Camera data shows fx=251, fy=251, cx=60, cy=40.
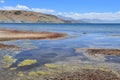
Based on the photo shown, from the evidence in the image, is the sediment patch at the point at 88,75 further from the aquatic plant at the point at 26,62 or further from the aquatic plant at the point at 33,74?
the aquatic plant at the point at 26,62

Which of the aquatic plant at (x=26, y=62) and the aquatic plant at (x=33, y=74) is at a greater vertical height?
the aquatic plant at (x=33, y=74)

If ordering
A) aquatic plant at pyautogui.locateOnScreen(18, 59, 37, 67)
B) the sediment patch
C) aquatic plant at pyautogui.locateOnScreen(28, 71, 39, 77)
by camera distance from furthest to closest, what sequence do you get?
1. aquatic plant at pyautogui.locateOnScreen(18, 59, 37, 67)
2. aquatic plant at pyautogui.locateOnScreen(28, 71, 39, 77)
3. the sediment patch

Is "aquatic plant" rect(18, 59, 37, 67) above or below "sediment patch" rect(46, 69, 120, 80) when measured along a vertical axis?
below

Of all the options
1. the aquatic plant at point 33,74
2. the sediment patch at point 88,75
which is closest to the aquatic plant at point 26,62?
the aquatic plant at point 33,74

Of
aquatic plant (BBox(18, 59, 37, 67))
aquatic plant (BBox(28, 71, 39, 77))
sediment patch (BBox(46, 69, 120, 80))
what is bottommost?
aquatic plant (BBox(18, 59, 37, 67))

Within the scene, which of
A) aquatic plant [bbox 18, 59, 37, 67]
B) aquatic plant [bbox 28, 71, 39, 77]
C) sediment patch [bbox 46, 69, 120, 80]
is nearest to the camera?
sediment patch [bbox 46, 69, 120, 80]

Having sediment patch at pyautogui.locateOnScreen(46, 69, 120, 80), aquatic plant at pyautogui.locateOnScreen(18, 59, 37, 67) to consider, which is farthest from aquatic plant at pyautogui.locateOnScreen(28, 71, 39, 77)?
aquatic plant at pyautogui.locateOnScreen(18, 59, 37, 67)

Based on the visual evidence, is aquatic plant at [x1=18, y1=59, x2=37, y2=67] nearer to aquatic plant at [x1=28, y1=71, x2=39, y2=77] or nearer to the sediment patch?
aquatic plant at [x1=28, y1=71, x2=39, y2=77]

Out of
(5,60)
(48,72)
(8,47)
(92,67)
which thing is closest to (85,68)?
(92,67)

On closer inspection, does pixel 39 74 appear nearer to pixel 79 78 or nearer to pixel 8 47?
pixel 79 78

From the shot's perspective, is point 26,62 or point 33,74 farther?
point 26,62

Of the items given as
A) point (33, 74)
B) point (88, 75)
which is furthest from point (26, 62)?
point (88, 75)

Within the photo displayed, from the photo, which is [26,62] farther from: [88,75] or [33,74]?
[88,75]

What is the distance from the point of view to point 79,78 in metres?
17.3
